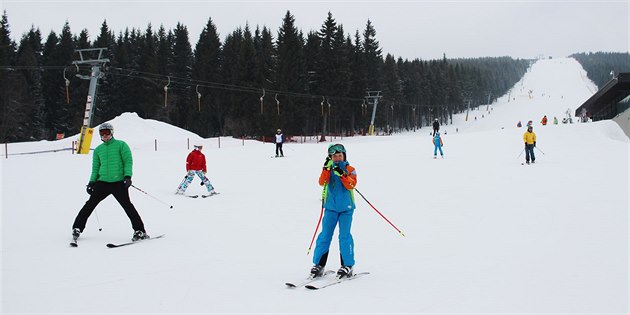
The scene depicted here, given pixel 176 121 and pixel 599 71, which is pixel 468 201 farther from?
pixel 599 71

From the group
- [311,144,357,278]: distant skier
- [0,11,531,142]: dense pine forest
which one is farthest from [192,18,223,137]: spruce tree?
[311,144,357,278]: distant skier

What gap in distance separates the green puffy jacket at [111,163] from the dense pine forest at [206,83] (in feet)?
149

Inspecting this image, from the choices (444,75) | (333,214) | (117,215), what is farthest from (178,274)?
(444,75)

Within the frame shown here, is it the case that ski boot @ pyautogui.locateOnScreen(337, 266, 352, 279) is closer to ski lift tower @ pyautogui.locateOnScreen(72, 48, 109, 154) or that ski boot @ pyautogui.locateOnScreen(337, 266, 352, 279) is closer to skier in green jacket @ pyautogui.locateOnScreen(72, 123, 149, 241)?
skier in green jacket @ pyautogui.locateOnScreen(72, 123, 149, 241)

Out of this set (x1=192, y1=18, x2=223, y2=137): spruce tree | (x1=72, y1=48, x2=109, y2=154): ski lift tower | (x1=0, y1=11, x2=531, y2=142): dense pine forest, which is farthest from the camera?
(x1=192, y1=18, x2=223, y2=137): spruce tree

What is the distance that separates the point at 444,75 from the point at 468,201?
10858 centimetres

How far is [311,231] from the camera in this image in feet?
28.2

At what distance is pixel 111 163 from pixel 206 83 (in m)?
63.2

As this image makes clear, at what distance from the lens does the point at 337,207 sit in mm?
5680

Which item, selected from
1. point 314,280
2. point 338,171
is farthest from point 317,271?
point 338,171

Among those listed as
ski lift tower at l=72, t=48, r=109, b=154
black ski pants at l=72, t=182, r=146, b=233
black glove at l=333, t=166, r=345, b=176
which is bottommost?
black ski pants at l=72, t=182, r=146, b=233

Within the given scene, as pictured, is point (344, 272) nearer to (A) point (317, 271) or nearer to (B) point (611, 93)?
(A) point (317, 271)

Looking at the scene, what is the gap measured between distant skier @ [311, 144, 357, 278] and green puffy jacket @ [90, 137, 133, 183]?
3.23 metres

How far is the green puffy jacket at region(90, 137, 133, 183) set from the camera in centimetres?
734
